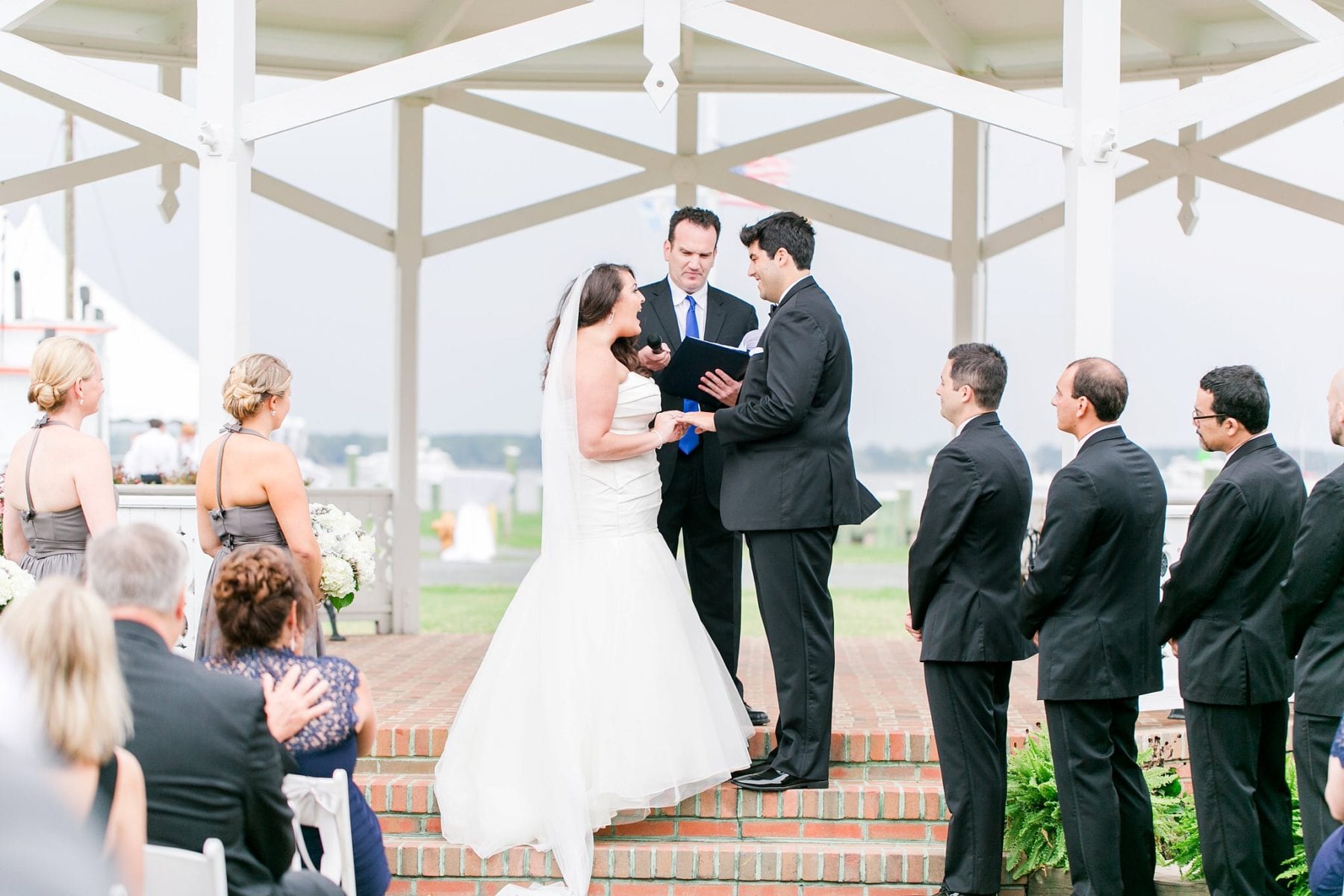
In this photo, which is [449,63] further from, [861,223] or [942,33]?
[861,223]

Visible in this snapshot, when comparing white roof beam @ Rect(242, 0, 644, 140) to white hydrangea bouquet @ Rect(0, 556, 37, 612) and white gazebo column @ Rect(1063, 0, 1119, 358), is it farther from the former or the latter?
white hydrangea bouquet @ Rect(0, 556, 37, 612)

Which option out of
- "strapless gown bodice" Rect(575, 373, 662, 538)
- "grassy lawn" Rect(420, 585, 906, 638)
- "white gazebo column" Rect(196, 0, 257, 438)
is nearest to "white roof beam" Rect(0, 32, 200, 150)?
"white gazebo column" Rect(196, 0, 257, 438)

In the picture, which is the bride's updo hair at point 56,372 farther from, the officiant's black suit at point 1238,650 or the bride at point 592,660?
the officiant's black suit at point 1238,650

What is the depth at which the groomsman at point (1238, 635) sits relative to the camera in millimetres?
4254

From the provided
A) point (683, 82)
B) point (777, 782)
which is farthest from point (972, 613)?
point (683, 82)

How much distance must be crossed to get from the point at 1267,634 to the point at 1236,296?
39252 mm

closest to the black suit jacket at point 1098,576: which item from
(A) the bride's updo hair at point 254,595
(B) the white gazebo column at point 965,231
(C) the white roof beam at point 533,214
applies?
(A) the bride's updo hair at point 254,595

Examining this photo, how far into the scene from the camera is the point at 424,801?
5105 mm

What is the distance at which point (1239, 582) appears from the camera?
4316mm

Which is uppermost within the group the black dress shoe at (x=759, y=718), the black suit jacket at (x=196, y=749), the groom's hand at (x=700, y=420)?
the groom's hand at (x=700, y=420)

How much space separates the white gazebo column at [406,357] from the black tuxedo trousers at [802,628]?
14.8ft

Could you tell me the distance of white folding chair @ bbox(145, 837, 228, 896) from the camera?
109 inches

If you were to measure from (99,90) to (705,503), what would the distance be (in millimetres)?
2810

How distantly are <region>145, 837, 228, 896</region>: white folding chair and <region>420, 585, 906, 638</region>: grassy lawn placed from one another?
8837 millimetres
